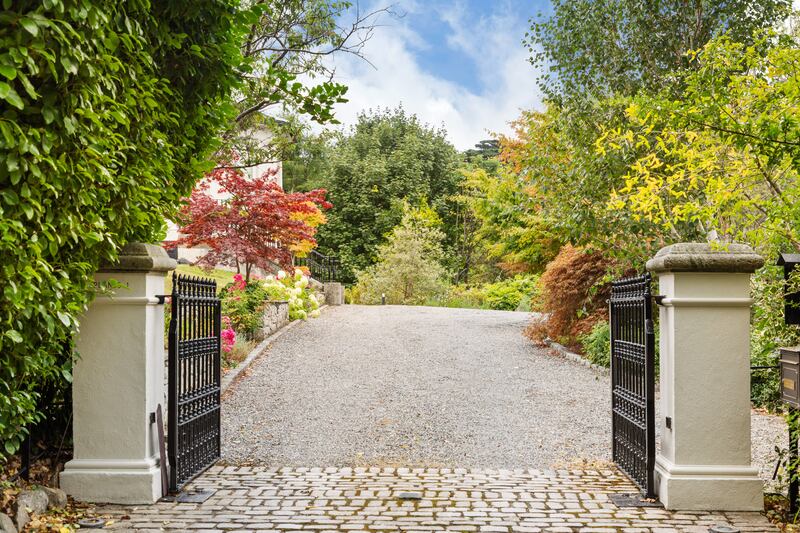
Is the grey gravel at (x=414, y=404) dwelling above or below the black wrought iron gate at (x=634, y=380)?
below

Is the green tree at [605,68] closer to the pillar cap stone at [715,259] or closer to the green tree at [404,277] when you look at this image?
the pillar cap stone at [715,259]

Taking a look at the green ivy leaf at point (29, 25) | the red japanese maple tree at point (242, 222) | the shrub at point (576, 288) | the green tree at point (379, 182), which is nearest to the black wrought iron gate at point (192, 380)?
the green ivy leaf at point (29, 25)

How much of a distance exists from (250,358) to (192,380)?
554 centimetres

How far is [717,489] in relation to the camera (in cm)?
463

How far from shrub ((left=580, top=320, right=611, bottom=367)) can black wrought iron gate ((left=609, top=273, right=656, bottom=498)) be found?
5.14 meters

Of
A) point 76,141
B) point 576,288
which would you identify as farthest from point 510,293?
point 76,141

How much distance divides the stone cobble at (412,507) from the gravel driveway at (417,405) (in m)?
0.78

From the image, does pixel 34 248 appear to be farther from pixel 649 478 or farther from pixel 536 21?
pixel 536 21

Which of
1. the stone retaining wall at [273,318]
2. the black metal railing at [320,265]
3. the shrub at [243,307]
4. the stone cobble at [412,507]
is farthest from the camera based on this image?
the black metal railing at [320,265]

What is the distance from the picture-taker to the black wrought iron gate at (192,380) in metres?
5.02

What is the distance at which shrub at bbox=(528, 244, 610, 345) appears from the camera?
11.7 m

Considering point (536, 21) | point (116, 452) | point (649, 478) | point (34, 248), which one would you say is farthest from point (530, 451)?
point (536, 21)

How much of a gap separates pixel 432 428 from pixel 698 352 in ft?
11.9

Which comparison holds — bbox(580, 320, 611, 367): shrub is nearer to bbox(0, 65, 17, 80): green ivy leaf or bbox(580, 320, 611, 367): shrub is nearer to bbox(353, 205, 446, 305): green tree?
bbox(0, 65, 17, 80): green ivy leaf
